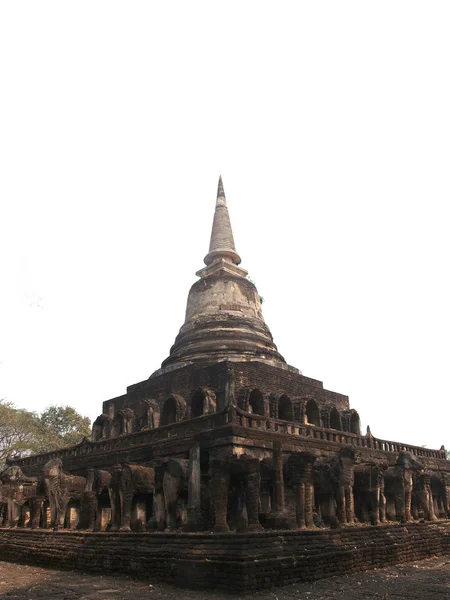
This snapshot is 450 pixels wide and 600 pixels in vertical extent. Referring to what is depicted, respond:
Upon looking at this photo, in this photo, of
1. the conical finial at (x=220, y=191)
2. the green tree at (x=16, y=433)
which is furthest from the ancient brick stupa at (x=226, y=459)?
the green tree at (x=16, y=433)

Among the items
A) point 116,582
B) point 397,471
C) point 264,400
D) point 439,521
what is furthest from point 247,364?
point 116,582

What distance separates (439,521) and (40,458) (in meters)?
17.4

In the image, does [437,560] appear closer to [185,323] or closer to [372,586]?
[372,586]

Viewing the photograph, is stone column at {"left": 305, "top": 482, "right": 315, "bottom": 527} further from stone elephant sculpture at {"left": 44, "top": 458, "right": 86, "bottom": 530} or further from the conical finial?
the conical finial

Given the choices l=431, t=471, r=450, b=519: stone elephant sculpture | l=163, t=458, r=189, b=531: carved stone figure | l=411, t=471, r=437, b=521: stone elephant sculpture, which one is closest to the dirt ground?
l=163, t=458, r=189, b=531: carved stone figure

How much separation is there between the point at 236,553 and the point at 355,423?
14.4m

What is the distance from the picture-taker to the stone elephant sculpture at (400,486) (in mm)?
17859

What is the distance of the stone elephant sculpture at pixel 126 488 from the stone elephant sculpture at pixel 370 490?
6.60m

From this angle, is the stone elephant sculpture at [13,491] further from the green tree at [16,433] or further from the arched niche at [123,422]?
the green tree at [16,433]

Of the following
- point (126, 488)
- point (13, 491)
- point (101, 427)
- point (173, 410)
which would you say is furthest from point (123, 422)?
point (126, 488)

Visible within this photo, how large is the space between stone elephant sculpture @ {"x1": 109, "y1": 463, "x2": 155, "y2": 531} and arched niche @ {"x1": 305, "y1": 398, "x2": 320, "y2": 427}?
8687 millimetres

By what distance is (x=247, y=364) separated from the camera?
21234 millimetres

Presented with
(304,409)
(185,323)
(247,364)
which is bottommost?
(304,409)

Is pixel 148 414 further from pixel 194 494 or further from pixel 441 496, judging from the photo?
pixel 441 496
